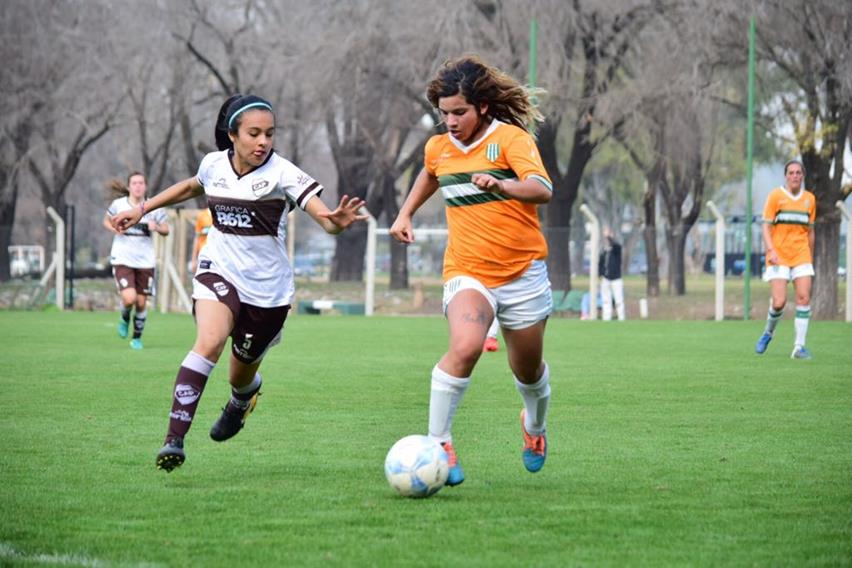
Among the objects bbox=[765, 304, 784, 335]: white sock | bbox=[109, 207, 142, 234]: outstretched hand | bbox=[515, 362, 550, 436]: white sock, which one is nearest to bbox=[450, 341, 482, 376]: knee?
bbox=[515, 362, 550, 436]: white sock

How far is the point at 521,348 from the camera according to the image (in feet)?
23.9

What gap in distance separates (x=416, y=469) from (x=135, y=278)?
41.8ft

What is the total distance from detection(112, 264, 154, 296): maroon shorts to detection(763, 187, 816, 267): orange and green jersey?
8.36 metres

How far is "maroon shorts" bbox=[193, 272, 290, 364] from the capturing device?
7.71 meters

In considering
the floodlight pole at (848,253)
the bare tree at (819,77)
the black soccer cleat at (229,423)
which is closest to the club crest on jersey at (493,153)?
the black soccer cleat at (229,423)

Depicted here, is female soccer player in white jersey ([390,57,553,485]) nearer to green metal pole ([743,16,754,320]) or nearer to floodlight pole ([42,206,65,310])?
green metal pole ([743,16,754,320])

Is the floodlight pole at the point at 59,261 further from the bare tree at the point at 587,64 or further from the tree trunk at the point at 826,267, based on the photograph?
the tree trunk at the point at 826,267

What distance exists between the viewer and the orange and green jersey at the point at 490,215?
23.7ft

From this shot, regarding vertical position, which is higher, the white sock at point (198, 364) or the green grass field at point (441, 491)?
the white sock at point (198, 364)

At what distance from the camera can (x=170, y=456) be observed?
6.99 meters

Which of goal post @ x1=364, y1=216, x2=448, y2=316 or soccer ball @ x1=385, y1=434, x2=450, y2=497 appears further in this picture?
goal post @ x1=364, y1=216, x2=448, y2=316

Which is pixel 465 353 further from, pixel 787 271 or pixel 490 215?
pixel 787 271

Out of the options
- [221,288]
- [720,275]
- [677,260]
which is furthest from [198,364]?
[677,260]

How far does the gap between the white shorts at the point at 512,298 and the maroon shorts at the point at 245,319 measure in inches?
48.5
